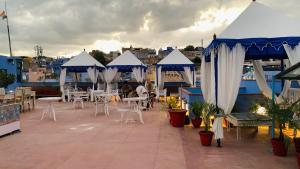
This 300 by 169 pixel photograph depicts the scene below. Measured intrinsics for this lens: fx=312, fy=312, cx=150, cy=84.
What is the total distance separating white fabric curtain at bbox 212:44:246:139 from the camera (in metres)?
7.17

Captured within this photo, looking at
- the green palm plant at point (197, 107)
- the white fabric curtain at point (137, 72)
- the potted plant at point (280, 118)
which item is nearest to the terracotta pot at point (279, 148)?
the potted plant at point (280, 118)

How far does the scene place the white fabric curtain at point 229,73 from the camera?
7.17m

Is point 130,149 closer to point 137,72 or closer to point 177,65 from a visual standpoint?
point 177,65

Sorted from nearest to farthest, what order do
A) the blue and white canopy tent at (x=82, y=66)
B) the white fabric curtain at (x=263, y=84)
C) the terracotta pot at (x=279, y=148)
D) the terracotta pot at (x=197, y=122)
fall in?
Answer: the terracotta pot at (x=279, y=148) < the white fabric curtain at (x=263, y=84) < the terracotta pot at (x=197, y=122) < the blue and white canopy tent at (x=82, y=66)

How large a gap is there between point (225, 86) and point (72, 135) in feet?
13.7

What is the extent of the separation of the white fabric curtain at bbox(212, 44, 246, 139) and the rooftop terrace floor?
1.00 metres

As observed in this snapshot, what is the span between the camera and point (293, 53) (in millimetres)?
7117

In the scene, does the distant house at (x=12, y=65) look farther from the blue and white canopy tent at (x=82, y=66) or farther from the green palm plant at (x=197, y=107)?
the green palm plant at (x=197, y=107)

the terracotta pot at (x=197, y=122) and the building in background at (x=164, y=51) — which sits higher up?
the building in background at (x=164, y=51)

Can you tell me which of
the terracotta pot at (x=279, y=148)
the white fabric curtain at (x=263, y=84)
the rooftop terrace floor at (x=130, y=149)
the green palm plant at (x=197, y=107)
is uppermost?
the white fabric curtain at (x=263, y=84)

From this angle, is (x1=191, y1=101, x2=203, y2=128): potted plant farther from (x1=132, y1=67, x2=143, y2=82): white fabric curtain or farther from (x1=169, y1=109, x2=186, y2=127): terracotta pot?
(x1=132, y1=67, x2=143, y2=82): white fabric curtain

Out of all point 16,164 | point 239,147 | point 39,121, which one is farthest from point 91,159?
point 39,121

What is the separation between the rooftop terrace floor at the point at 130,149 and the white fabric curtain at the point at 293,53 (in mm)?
1983

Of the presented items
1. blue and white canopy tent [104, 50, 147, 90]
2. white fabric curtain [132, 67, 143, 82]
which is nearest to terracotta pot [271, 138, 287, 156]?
blue and white canopy tent [104, 50, 147, 90]
